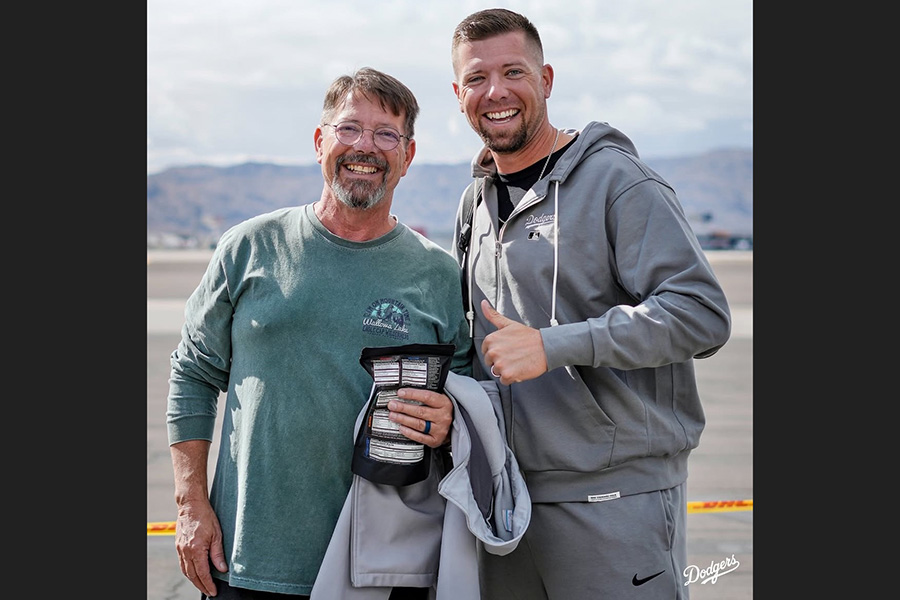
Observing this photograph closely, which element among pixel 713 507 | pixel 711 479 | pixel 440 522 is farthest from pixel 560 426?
pixel 711 479

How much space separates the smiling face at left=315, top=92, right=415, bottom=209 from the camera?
275 centimetres

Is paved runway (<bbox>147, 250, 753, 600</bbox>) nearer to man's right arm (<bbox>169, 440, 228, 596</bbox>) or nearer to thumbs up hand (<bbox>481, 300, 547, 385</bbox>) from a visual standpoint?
man's right arm (<bbox>169, 440, 228, 596</bbox>)

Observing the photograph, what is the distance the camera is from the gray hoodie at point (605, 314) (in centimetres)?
266

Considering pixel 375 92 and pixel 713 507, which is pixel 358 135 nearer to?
pixel 375 92

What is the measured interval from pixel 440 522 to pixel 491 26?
1.69 m

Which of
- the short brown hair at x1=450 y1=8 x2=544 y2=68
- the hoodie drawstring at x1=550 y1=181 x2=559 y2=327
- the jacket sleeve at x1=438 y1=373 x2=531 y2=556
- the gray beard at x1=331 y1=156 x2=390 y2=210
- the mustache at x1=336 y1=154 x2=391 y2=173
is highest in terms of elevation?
the short brown hair at x1=450 y1=8 x2=544 y2=68

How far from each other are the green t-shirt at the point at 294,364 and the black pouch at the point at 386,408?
0.12m

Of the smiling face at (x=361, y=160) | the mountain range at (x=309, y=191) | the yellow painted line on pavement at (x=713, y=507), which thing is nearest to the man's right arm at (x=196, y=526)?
the smiling face at (x=361, y=160)

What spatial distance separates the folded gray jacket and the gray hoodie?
0.71 ft

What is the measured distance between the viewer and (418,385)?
2580 millimetres

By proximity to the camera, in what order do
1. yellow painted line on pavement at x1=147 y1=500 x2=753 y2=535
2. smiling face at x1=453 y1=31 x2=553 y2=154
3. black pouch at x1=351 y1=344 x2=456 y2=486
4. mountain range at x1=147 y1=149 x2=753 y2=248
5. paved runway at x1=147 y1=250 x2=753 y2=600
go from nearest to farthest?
black pouch at x1=351 y1=344 x2=456 y2=486
smiling face at x1=453 y1=31 x2=553 y2=154
paved runway at x1=147 y1=250 x2=753 y2=600
yellow painted line on pavement at x1=147 y1=500 x2=753 y2=535
mountain range at x1=147 y1=149 x2=753 y2=248

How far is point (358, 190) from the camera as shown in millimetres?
2748

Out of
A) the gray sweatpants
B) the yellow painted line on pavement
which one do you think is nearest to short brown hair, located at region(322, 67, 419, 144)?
the gray sweatpants

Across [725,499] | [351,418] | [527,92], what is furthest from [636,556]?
[725,499]
